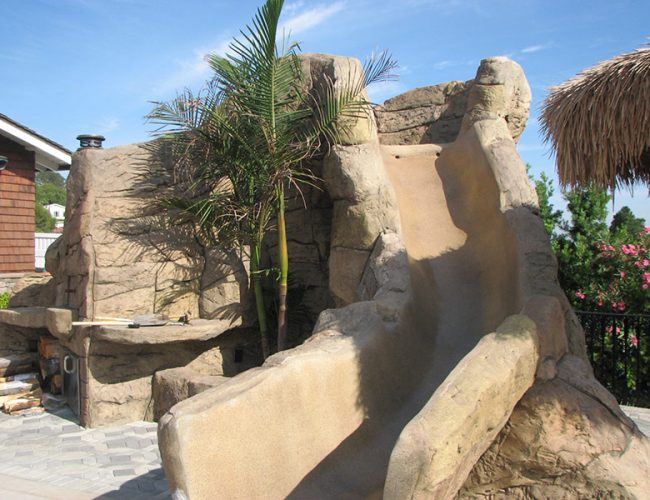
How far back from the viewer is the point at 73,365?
772 centimetres

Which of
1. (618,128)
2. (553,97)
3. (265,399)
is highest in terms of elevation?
(553,97)

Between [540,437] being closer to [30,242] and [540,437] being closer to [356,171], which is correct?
[356,171]

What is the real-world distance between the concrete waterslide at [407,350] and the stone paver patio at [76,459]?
1.89 metres

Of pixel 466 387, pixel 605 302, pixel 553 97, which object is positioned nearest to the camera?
pixel 466 387

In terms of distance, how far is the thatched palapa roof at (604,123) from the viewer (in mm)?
4559

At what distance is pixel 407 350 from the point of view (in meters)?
4.90

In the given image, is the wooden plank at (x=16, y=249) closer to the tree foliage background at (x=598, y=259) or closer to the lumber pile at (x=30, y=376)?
the lumber pile at (x=30, y=376)

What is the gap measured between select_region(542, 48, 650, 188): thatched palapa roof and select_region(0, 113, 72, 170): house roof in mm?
8721

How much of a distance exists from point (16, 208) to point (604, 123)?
10.5 metres

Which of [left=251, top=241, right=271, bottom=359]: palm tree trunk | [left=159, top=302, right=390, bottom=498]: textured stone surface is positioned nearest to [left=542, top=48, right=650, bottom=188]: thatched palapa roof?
[left=159, top=302, right=390, bottom=498]: textured stone surface

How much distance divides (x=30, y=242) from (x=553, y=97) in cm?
1020

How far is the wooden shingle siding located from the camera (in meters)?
11.5

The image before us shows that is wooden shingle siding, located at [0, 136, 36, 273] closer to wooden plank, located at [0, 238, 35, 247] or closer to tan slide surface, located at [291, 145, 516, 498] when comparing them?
wooden plank, located at [0, 238, 35, 247]

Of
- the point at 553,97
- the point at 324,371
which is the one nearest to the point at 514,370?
the point at 324,371
